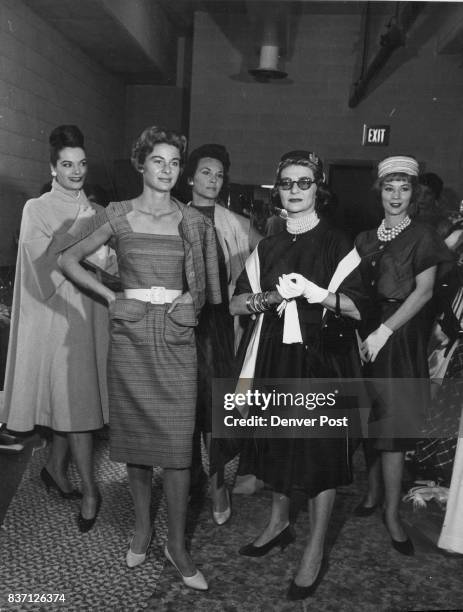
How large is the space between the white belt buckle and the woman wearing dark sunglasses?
230 millimetres

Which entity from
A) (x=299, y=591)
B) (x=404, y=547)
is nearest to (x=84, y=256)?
(x=299, y=591)

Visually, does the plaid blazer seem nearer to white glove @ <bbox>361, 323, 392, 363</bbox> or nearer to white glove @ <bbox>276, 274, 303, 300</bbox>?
white glove @ <bbox>276, 274, 303, 300</bbox>

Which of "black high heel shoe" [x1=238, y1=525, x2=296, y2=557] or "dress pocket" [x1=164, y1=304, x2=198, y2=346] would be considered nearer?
"dress pocket" [x1=164, y1=304, x2=198, y2=346]

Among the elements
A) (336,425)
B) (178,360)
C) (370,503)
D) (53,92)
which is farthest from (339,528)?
(53,92)

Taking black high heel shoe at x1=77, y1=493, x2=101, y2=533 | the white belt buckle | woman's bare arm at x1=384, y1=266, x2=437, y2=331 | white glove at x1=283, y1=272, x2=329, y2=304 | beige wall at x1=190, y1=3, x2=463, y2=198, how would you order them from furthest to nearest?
black high heel shoe at x1=77, y1=493, x2=101, y2=533, woman's bare arm at x1=384, y1=266, x2=437, y2=331, beige wall at x1=190, y1=3, x2=463, y2=198, the white belt buckle, white glove at x1=283, y1=272, x2=329, y2=304

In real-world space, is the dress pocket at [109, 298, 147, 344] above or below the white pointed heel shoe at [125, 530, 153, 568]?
above

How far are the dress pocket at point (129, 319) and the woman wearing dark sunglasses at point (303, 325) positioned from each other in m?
0.29

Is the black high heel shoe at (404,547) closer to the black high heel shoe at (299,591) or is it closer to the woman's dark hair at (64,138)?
the black high heel shoe at (299,591)

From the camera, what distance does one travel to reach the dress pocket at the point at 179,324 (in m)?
1.90

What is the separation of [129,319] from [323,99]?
0.93 meters

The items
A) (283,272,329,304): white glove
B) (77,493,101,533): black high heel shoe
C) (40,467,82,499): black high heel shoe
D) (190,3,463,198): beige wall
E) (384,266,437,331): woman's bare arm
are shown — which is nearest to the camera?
(283,272,329,304): white glove

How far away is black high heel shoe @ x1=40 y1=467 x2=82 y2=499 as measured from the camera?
8.07ft

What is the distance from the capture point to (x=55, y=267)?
7.43 feet

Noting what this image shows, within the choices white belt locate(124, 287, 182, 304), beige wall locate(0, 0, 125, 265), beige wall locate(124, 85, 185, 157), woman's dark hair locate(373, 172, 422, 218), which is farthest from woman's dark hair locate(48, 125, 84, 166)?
woman's dark hair locate(373, 172, 422, 218)
